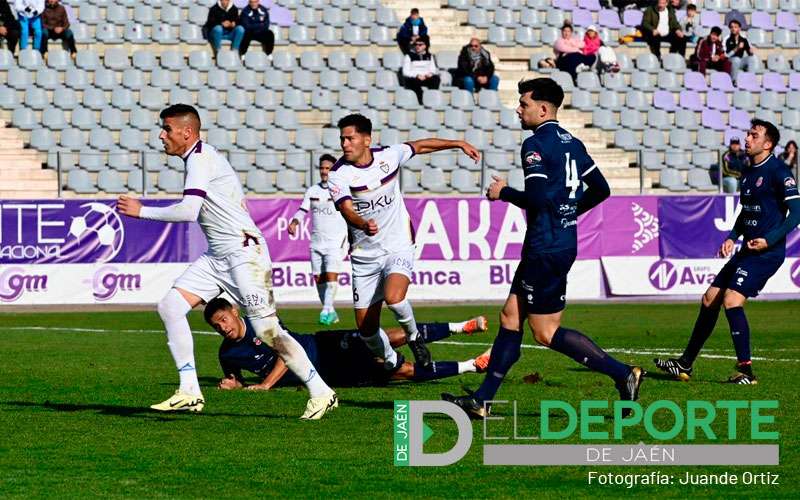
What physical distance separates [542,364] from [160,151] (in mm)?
14742

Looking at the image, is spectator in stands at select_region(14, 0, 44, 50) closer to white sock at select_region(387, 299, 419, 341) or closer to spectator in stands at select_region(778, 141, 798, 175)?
spectator in stands at select_region(778, 141, 798, 175)

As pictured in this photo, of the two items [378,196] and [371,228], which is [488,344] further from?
[371,228]

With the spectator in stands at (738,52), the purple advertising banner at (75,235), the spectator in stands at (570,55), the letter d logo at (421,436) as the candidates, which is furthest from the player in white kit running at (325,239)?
the spectator in stands at (738,52)

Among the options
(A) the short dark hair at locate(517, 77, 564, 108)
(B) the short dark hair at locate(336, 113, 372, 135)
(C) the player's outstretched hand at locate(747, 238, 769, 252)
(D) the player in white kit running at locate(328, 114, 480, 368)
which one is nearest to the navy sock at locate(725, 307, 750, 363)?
(C) the player's outstretched hand at locate(747, 238, 769, 252)

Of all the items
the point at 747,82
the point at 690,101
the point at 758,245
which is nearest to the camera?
the point at 758,245

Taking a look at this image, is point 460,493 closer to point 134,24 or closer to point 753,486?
point 753,486

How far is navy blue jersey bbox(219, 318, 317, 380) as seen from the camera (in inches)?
490

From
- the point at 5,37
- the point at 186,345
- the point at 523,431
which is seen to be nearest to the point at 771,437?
the point at 523,431

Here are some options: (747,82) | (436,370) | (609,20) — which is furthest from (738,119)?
(436,370)

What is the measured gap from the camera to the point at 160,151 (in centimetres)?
2792

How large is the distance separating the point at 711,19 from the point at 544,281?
2926cm

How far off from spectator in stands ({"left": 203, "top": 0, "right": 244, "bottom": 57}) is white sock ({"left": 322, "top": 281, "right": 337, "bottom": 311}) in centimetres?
1164

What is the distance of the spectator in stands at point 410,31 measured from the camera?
3175cm

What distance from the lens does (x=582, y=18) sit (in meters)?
36.0
